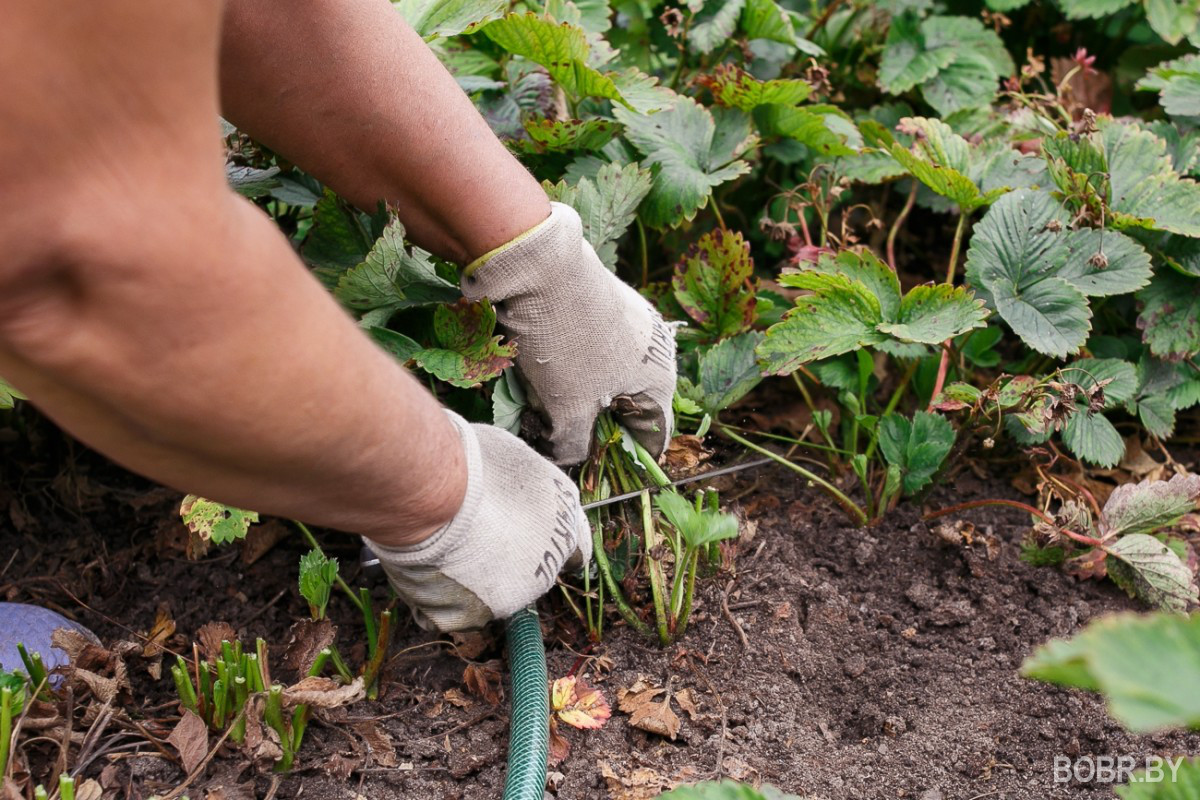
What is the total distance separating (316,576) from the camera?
1266mm

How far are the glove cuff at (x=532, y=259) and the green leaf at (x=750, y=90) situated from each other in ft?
1.73

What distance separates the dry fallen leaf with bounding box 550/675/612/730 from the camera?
1321 millimetres

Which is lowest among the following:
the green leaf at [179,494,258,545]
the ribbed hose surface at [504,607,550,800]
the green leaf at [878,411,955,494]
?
the green leaf at [878,411,955,494]

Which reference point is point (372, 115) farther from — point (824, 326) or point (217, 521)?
point (824, 326)

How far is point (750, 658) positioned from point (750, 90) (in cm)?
99

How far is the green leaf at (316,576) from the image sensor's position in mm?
1259

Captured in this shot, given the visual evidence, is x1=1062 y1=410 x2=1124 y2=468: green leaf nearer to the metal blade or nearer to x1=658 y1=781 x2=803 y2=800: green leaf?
the metal blade

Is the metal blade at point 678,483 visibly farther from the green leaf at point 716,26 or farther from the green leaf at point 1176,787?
the green leaf at point 716,26

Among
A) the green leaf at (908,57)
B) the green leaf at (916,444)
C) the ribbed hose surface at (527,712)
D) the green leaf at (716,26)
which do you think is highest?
the green leaf at (716,26)

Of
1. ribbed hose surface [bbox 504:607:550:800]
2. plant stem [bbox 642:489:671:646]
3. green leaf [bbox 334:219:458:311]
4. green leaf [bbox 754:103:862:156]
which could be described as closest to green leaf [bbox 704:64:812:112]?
green leaf [bbox 754:103:862:156]

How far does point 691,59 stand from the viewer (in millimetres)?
2203

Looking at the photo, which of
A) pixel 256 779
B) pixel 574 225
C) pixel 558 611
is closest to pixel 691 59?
pixel 574 225

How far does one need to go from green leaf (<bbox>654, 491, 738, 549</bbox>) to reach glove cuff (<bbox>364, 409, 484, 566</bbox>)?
9.5 inches

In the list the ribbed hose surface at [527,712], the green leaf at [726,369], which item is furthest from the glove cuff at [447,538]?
the green leaf at [726,369]
